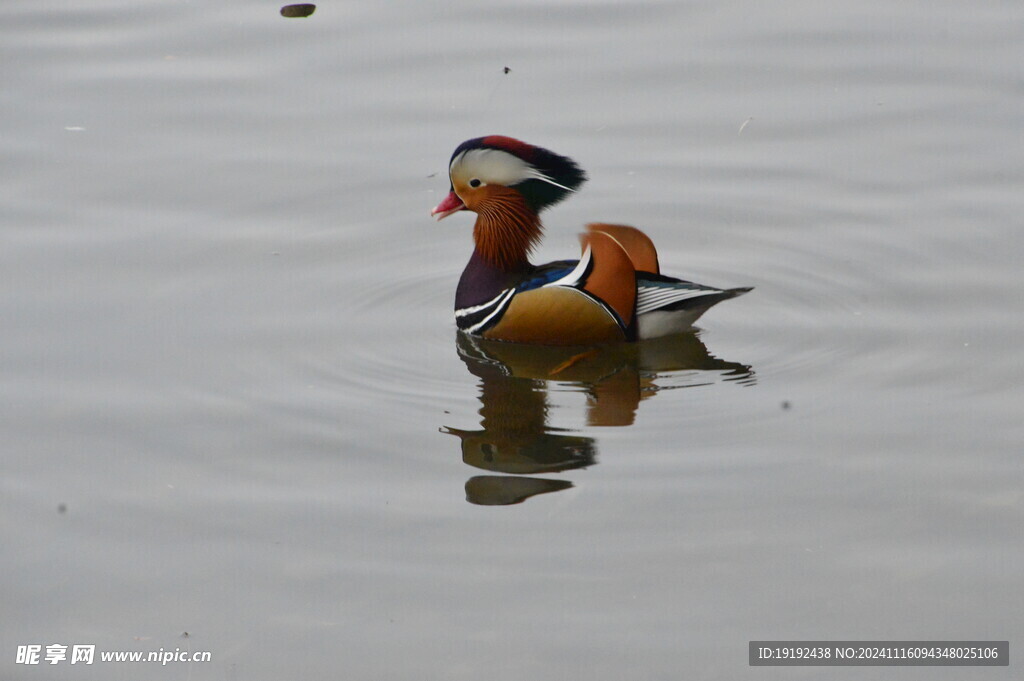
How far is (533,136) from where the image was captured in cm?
1009

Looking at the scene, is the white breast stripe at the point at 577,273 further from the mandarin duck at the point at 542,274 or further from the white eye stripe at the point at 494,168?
the white eye stripe at the point at 494,168

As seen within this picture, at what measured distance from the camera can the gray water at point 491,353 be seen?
5539mm

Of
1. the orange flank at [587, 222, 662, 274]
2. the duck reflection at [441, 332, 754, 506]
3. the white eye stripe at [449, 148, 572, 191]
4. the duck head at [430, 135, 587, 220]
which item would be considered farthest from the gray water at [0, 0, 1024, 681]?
the white eye stripe at [449, 148, 572, 191]

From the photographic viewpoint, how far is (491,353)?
8.04m

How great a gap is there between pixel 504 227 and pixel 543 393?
4.46 ft

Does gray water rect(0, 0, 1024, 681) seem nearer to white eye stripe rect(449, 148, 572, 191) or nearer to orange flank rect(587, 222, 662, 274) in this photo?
orange flank rect(587, 222, 662, 274)

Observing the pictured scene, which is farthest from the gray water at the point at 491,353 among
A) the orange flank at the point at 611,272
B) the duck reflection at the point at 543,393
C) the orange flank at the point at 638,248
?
the orange flank at the point at 638,248

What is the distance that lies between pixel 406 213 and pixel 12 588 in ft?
14.0

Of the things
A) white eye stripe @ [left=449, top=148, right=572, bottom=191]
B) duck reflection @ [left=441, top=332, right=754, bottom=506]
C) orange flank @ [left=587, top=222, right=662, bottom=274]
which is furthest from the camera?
white eye stripe @ [left=449, top=148, right=572, bottom=191]

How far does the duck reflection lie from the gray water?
3 cm

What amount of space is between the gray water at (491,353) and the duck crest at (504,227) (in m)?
0.43

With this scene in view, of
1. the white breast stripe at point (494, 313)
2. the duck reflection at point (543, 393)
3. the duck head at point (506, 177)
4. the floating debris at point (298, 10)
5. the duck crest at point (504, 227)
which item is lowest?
the duck reflection at point (543, 393)

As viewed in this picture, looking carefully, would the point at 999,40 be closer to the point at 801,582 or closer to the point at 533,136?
the point at 533,136

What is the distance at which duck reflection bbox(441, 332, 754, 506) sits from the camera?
6.52 metres
